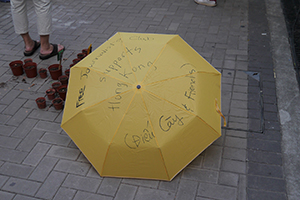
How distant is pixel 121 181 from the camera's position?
3154 mm

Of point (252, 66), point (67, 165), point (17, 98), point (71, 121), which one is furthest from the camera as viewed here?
point (252, 66)

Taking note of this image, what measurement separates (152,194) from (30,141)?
1.66 meters

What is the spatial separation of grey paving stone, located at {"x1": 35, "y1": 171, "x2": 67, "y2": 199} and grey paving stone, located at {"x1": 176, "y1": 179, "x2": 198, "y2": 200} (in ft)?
4.07

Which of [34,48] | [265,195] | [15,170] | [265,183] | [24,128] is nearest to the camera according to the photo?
[265,195]

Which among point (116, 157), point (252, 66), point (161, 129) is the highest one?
point (161, 129)

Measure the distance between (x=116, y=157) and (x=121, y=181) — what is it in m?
0.39

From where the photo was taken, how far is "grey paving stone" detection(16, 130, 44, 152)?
3.55 meters

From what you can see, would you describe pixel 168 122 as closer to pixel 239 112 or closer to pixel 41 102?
pixel 239 112

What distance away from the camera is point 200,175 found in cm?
318

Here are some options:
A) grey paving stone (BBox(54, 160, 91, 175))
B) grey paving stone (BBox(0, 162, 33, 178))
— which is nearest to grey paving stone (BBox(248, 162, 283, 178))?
grey paving stone (BBox(54, 160, 91, 175))

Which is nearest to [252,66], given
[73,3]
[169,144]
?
[169,144]

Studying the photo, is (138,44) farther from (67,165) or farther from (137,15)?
(137,15)

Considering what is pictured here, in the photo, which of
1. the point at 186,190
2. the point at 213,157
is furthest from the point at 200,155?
the point at 186,190

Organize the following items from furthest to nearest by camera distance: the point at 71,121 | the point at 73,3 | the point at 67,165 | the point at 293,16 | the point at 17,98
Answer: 1. the point at 73,3
2. the point at 293,16
3. the point at 17,98
4. the point at 67,165
5. the point at 71,121
